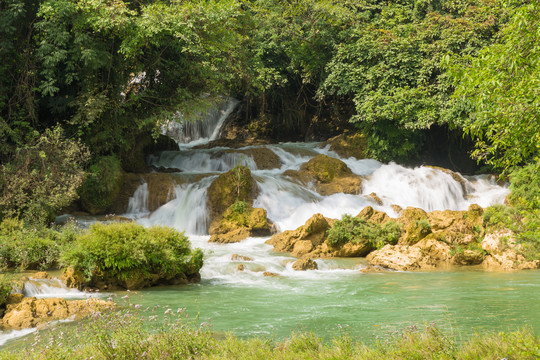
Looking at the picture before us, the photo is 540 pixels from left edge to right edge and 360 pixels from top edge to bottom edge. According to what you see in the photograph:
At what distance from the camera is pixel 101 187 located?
1850 centimetres

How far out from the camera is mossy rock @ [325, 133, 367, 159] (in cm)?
2686

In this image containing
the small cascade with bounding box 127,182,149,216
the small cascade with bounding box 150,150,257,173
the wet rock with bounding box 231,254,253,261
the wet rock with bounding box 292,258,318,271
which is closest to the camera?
the wet rock with bounding box 292,258,318,271

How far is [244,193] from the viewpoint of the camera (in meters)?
18.9

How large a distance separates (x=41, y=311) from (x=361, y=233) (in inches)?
394

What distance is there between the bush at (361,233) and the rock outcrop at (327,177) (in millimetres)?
6067

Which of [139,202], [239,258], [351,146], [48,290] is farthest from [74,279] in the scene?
[351,146]

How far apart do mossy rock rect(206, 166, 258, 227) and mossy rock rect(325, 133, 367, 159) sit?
9.26 meters

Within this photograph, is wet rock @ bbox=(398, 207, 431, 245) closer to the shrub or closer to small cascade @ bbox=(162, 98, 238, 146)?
the shrub

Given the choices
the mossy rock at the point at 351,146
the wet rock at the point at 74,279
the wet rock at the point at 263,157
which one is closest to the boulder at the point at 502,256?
the wet rock at the point at 74,279

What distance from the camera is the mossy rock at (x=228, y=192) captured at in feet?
61.5

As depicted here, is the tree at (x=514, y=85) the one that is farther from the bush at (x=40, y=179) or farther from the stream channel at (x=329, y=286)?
the bush at (x=40, y=179)

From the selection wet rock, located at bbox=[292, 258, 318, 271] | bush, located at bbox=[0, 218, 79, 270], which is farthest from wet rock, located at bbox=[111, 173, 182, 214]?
wet rock, located at bbox=[292, 258, 318, 271]

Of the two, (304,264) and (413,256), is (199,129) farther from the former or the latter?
(413,256)

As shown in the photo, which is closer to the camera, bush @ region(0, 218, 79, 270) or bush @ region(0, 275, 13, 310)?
bush @ region(0, 275, 13, 310)
